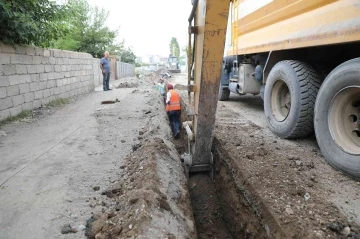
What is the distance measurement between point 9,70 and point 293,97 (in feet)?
17.7

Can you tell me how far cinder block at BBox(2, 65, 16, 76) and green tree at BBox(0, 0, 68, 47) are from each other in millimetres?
498

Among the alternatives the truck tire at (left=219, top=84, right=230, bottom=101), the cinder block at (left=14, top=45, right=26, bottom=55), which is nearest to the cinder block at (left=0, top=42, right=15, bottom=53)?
the cinder block at (left=14, top=45, right=26, bottom=55)

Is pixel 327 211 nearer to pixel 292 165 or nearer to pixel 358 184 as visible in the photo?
pixel 358 184

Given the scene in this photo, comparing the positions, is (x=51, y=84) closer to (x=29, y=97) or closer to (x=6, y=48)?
(x=29, y=97)

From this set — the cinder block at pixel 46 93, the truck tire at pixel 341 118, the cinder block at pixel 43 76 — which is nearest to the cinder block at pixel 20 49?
the cinder block at pixel 43 76

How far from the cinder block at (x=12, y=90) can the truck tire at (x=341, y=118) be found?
5578 mm

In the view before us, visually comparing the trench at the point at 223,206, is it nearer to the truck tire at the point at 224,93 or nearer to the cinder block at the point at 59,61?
the truck tire at the point at 224,93

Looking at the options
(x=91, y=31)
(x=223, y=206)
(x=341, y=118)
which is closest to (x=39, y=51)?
(x=223, y=206)

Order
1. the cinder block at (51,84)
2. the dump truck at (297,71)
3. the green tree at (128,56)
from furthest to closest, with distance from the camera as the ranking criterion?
the green tree at (128,56) < the cinder block at (51,84) < the dump truck at (297,71)

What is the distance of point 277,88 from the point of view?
422 cm

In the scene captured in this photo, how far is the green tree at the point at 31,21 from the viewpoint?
5270mm

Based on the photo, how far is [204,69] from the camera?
3.12 meters

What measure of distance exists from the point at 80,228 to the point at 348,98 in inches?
111

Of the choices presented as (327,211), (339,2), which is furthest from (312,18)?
(327,211)
